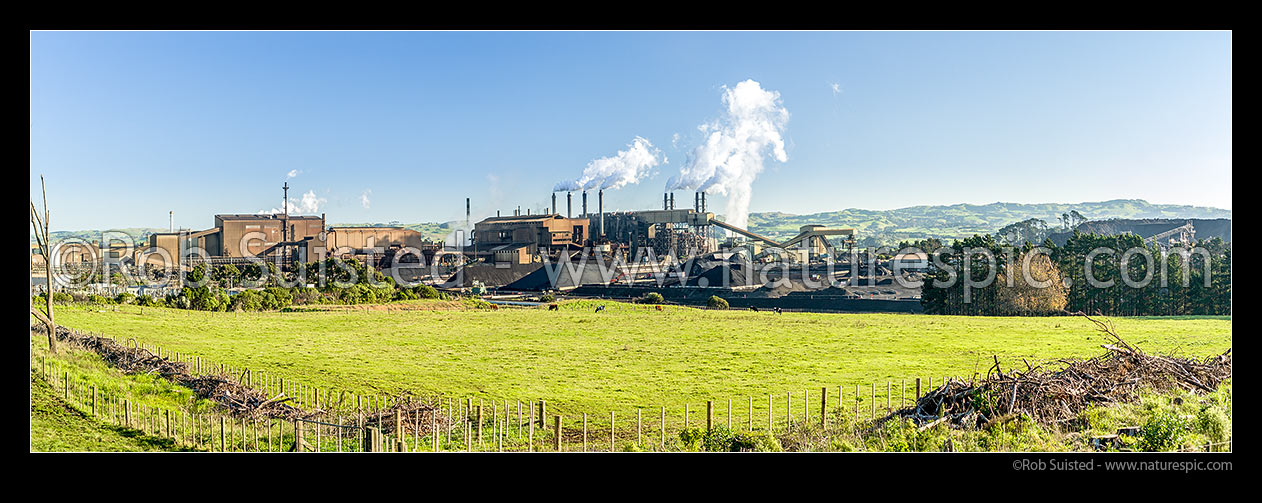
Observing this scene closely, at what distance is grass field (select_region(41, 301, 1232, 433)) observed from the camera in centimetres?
1293

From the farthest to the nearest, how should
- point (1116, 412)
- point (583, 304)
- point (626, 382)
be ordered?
point (583, 304) → point (626, 382) → point (1116, 412)

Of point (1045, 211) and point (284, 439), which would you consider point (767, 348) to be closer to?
point (284, 439)

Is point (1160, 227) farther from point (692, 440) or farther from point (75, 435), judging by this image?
point (75, 435)

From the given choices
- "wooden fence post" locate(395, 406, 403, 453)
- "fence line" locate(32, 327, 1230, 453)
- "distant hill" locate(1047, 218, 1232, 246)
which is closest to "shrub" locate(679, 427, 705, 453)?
"fence line" locate(32, 327, 1230, 453)

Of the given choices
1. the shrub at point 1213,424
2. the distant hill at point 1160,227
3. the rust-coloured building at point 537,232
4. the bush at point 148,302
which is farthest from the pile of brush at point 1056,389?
the distant hill at point 1160,227

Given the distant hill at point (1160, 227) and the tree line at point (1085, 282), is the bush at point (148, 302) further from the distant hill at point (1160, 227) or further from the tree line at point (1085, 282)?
the distant hill at point (1160, 227)

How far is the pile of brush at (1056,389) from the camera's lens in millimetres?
7859

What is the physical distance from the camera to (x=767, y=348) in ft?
60.3

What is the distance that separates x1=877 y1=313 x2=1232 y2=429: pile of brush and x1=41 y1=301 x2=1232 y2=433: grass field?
2446 mm

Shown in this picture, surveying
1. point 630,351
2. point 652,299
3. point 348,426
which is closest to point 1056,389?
point 348,426
